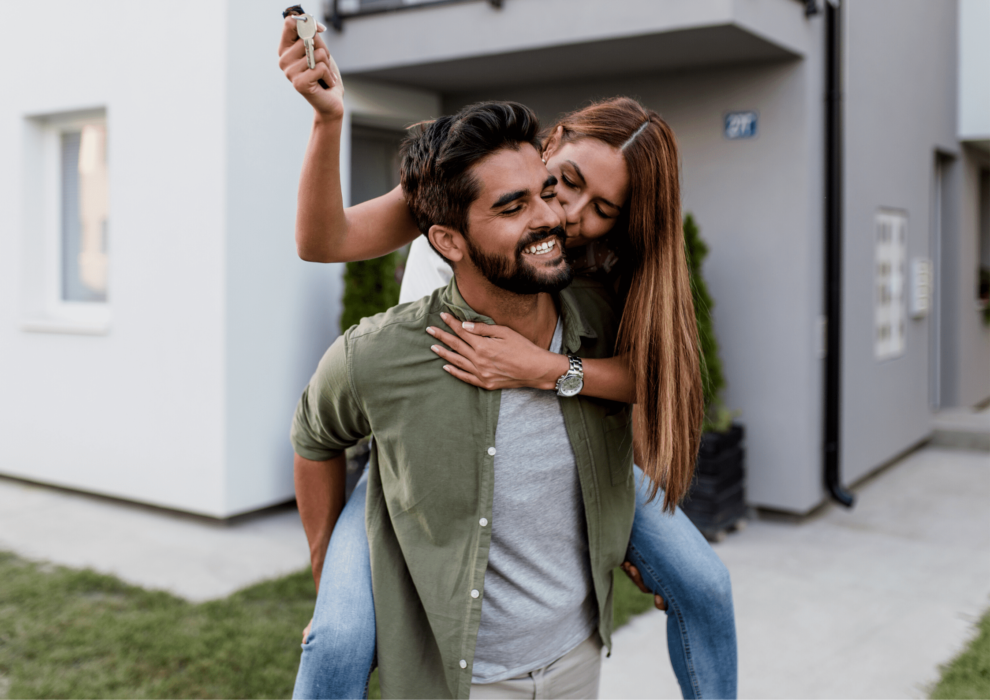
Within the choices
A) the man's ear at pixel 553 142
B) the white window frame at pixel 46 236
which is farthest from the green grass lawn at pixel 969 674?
the white window frame at pixel 46 236

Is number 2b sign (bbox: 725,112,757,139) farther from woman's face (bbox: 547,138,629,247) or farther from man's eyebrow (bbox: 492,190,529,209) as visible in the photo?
A: man's eyebrow (bbox: 492,190,529,209)

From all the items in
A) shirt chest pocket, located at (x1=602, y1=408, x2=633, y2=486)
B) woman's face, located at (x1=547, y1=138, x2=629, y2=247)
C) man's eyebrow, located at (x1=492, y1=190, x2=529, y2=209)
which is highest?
woman's face, located at (x1=547, y1=138, x2=629, y2=247)

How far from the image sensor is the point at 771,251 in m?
5.46

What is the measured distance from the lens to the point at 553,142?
6.65ft

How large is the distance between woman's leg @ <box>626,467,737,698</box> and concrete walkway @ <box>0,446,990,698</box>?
1438 mm

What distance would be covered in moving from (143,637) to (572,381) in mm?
2734

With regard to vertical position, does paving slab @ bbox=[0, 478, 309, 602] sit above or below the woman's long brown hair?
below

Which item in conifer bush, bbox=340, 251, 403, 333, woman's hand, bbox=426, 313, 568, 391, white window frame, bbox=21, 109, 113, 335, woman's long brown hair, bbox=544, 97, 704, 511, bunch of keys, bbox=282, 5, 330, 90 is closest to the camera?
bunch of keys, bbox=282, 5, 330, 90

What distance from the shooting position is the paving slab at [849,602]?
3.54m

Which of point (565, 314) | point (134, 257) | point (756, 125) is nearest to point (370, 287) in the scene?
point (134, 257)

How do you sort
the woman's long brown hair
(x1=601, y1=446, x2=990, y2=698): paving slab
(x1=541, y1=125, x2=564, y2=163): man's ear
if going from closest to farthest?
the woman's long brown hair
(x1=541, y1=125, x2=564, y2=163): man's ear
(x1=601, y1=446, x2=990, y2=698): paving slab

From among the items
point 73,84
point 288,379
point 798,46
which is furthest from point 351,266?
point 798,46

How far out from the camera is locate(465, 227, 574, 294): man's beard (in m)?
1.59

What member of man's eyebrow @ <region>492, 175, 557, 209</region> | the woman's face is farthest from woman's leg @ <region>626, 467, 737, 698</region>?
man's eyebrow @ <region>492, 175, 557, 209</region>
